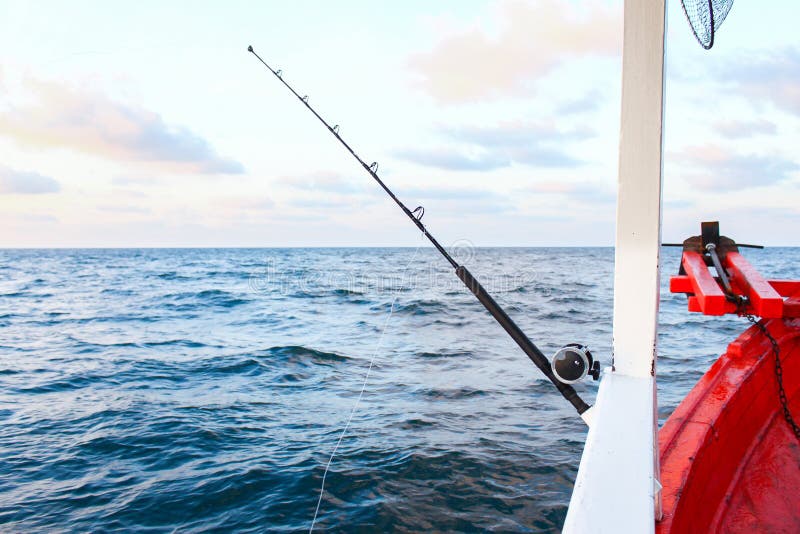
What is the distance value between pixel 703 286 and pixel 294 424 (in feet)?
15.7

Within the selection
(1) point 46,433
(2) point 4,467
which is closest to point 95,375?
(1) point 46,433

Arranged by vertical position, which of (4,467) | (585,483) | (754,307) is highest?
(754,307)

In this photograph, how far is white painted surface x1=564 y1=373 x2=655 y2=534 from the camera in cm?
108

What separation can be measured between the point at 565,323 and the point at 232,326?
8.58 m

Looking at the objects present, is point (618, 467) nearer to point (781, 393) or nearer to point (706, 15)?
point (706, 15)

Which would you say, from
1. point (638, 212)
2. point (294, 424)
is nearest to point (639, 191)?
point (638, 212)

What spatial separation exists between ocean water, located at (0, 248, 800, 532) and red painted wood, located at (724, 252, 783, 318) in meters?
2.17

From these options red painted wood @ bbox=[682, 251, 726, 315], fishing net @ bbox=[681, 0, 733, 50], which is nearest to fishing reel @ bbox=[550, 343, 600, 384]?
fishing net @ bbox=[681, 0, 733, 50]

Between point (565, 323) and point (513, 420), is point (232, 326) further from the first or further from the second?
point (513, 420)

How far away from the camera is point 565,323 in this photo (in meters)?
13.2

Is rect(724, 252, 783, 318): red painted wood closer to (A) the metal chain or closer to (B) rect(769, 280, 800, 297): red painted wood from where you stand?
(A) the metal chain

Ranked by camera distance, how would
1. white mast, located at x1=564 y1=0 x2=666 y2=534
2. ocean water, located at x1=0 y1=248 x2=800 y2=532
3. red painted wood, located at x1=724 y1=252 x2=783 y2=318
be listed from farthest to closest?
ocean water, located at x1=0 y1=248 x2=800 y2=532 → red painted wood, located at x1=724 y1=252 x2=783 y2=318 → white mast, located at x1=564 y1=0 x2=666 y2=534

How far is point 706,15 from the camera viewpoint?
6.45 ft

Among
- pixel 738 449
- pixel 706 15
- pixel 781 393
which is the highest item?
pixel 706 15
